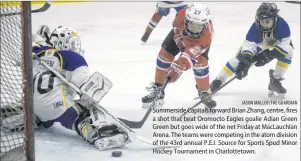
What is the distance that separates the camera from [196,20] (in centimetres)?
212

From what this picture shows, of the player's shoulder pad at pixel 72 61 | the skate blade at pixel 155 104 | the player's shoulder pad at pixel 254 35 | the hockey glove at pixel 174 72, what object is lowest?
the skate blade at pixel 155 104

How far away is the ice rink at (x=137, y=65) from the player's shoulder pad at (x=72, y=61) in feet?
0.15

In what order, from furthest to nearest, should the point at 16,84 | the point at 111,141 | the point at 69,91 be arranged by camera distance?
the point at 69,91
the point at 111,141
the point at 16,84

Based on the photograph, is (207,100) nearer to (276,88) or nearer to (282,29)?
(276,88)

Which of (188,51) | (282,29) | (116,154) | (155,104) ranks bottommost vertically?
(116,154)

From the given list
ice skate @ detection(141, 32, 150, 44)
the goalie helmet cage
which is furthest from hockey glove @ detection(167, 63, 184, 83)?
the goalie helmet cage

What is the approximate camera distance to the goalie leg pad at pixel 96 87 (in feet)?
6.87

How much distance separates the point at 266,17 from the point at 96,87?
0.56 metres

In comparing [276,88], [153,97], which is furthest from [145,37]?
[276,88]

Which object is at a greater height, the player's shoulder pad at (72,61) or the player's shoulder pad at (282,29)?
the player's shoulder pad at (282,29)

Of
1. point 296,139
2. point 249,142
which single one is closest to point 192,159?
point 249,142

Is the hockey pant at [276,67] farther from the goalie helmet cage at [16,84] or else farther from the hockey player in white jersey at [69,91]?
the goalie helmet cage at [16,84]

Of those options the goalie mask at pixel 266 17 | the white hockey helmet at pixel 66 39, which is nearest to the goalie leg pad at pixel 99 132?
the white hockey helmet at pixel 66 39

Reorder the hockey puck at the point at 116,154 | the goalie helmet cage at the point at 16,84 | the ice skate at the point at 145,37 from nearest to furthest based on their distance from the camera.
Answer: the goalie helmet cage at the point at 16,84 < the hockey puck at the point at 116,154 < the ice skate at the point at 145,37
